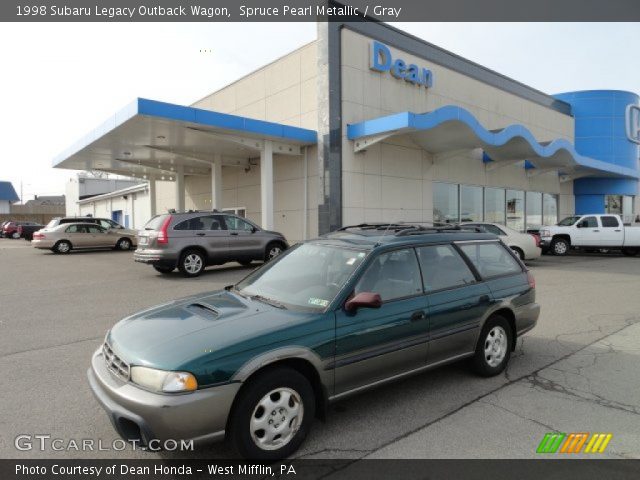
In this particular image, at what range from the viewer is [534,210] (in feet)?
87.8

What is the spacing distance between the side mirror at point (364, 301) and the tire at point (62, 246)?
777 inches

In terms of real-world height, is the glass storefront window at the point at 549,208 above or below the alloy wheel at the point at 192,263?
above

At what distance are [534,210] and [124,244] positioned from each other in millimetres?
23375

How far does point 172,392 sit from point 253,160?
1784 cm

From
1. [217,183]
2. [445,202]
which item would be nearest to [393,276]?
[217,183]

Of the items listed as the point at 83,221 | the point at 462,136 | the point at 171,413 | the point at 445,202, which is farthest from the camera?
the point at 445,202

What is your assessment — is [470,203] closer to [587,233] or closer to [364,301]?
[587,233]

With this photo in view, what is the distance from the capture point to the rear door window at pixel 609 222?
1845cm

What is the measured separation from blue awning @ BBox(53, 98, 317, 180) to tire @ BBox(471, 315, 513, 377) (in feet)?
37.7

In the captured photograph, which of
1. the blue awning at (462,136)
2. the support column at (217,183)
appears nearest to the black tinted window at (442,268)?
the blue awning at (462,136)

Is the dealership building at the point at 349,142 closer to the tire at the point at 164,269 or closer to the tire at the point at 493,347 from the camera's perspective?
the tire at the point at 164,269

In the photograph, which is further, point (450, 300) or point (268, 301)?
point (450, 300)

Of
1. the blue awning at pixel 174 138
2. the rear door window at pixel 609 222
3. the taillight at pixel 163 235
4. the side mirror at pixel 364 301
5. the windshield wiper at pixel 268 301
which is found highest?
the blue awning at pixel 174 138

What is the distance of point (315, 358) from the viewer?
10.3 feet
